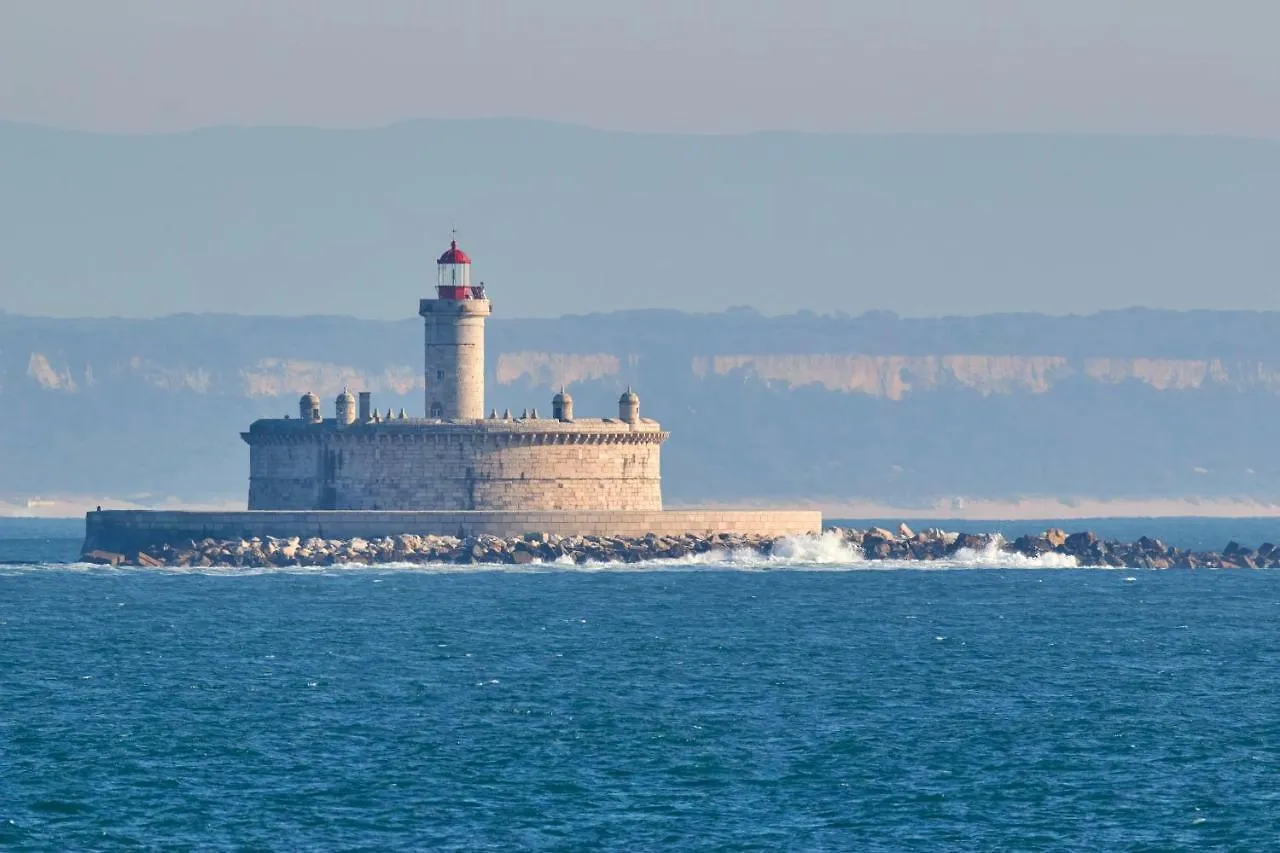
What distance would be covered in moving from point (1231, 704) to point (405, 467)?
42170 millimetres

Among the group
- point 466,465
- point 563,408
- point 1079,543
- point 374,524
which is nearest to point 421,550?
point 374,524

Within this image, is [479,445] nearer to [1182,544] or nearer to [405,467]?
[405,467]

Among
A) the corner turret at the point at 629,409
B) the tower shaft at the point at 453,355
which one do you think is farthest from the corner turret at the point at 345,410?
the corner turret at the point at 629,409

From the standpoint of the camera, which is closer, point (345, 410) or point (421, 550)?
point (421, 550)

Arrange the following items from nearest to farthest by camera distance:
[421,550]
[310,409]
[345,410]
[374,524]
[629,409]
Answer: [421,550] < [374,524] < [345,410] < [629,409] < [310,409]

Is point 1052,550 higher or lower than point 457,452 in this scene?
lower

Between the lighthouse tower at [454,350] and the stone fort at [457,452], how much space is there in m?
0.03

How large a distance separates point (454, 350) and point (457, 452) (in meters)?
4.15

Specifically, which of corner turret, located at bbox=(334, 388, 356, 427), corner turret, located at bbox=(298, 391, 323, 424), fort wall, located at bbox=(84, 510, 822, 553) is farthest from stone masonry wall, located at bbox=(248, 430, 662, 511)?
corner turret, located at bbox=(298, 391, 323, 424)

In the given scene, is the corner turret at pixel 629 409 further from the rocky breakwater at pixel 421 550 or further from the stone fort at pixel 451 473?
the rocky breakwater at pixel 421 550

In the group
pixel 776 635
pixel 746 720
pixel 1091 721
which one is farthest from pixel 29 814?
pixel 776 635

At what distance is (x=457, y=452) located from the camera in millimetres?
93938

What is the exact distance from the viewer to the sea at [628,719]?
43.2 m

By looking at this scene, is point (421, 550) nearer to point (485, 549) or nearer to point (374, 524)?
point (374, 524)
